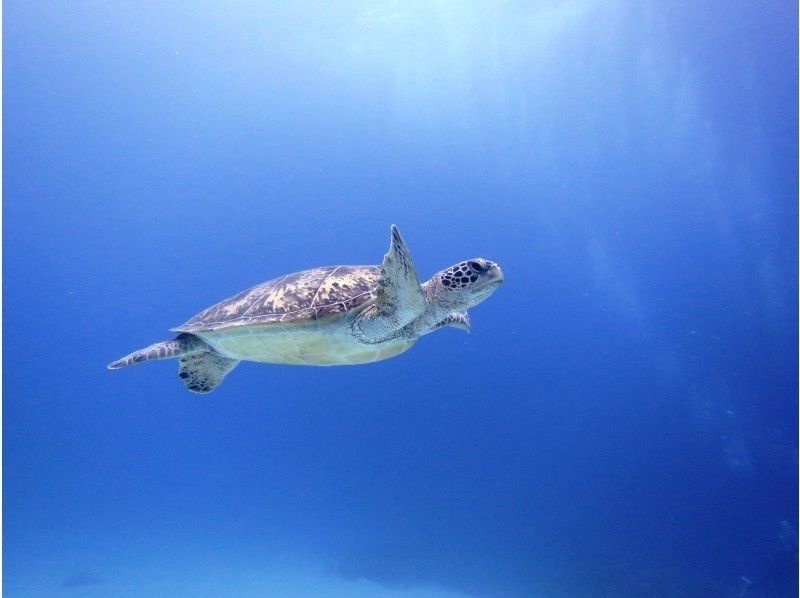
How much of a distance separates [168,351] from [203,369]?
840 millimetres

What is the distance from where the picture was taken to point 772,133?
779 inches

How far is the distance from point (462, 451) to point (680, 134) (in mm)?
20266

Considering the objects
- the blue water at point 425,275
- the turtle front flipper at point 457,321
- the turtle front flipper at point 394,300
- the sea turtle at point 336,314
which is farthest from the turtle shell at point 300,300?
the blue water at point 425,275

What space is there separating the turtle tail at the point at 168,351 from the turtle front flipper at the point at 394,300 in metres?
2.29

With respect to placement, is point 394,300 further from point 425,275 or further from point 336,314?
point 425,275

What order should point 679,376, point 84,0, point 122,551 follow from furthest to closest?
1. point 679,376
2. point 122,551
3. point 84,0

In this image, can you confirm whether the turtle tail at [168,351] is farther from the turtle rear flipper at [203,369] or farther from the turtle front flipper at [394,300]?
the turtle front flipper at [394,300]

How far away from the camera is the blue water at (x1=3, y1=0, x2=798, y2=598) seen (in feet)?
58.7

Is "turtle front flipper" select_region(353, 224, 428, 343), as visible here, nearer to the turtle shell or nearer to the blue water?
the turtle shell

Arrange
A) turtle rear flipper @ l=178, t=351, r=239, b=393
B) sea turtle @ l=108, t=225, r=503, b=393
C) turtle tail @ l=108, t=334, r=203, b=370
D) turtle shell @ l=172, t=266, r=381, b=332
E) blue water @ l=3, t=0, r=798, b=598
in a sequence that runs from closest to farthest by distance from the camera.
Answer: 1. sea turtle @ l=108, t=225, r=503, b=393
2. turtle shell @ l=172, t=266, r=381, b=332
3. turtle tail @ l=108, t=334, r=203, b=370
4. turtle rear flipper @ l=178, t=351, r=239, b=393
5. blue water @ l=3, t=0, r=798, b=598

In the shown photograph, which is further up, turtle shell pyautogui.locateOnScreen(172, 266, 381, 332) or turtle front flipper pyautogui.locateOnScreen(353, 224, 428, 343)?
turtle shell pyautogui.locateOnScreen(172, 266, 381, 332)

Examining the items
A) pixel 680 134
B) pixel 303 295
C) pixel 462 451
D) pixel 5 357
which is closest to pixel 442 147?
pixel 680 134

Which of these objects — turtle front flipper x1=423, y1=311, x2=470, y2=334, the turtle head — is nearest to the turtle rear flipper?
turtle front flipper x1=423, y1=311, x2=470, y2=334

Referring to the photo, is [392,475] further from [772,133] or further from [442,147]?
[772,133]
